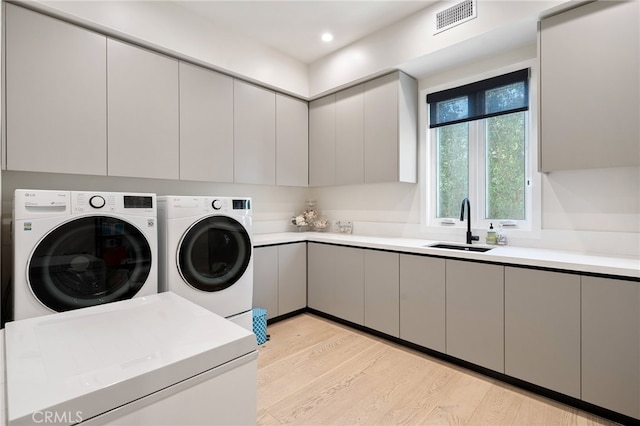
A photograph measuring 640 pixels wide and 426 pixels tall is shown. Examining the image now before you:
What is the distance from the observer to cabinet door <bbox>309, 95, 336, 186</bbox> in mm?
3363

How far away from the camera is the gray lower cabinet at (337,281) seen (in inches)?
111

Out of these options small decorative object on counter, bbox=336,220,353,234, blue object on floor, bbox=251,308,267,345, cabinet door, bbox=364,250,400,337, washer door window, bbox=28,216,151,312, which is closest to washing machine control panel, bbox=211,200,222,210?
washer door window, bbox=28,216,151,312

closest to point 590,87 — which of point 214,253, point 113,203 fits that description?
point 214,253

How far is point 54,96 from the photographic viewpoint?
2000 millimetres

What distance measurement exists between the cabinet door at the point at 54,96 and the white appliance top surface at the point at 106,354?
1.24 m

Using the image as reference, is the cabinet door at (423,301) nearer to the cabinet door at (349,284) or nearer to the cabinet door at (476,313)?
the cabinet door at (476,313)

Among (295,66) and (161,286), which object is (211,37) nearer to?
(295,66)

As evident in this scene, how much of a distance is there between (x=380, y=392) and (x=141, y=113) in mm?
2523

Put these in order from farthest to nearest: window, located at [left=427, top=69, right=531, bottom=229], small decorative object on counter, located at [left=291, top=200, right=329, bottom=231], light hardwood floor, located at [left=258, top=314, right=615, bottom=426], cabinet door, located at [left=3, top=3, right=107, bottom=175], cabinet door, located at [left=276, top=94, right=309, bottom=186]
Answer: small decorative object on counter, located at [left=291, top=200, right=329, bottom=231], cabinet door, located at [left=276, top=94, right=309, bottom=186], window, located at [left=427, top=69, right=531, bottom=229], cabinet door, located at [left=3, top=3, right=107, bottom=175], light hardwood floor, located at [left=258, top=314, right=615, bottom=426]

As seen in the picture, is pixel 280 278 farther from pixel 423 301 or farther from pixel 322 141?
pixel 322 141

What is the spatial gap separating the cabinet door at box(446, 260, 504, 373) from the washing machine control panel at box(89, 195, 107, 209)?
2201 millimetres

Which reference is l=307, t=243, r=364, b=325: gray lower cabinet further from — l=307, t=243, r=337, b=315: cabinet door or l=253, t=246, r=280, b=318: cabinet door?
l=253, t=246, r=280, b=318: cabinet door

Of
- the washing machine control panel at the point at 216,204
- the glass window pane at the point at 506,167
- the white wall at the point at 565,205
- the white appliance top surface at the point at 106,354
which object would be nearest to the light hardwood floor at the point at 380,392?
the white appliance top surface at the point at 106,354

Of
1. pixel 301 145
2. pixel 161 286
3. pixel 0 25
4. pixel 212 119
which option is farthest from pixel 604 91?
pixel 0 25
